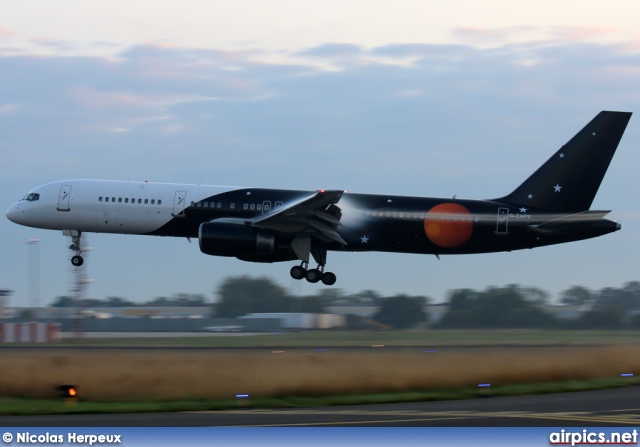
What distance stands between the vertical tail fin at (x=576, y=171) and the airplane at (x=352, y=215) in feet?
0.14

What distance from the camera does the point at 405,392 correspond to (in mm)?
26812

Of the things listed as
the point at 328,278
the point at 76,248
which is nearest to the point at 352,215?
the point at 328,278

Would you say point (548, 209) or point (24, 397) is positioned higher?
point (548, 209)

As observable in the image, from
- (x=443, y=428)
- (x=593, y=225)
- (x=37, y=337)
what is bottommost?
(x=443, y=428)

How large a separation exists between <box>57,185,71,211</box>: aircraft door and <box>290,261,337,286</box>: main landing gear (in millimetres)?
10564

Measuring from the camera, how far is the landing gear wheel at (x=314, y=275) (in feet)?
140

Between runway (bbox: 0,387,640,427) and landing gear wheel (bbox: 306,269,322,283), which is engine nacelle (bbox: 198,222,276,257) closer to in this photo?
landing gear wheel (bbox: 306,269,322,283)

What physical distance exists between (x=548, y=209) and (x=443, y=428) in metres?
24.3

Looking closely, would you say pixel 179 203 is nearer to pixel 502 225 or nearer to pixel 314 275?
pixel 314 275

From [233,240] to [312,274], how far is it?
14.9 feet

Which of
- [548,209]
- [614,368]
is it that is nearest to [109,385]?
[614,368]

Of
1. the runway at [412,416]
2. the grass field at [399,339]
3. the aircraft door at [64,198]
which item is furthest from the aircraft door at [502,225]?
the aircraft door at [64,198]

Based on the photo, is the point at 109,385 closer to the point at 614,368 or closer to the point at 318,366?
the point at 318,366

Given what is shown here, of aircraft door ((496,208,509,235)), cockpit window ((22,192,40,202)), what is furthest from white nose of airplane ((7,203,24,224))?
aircraft door ((496,208,509,235))
